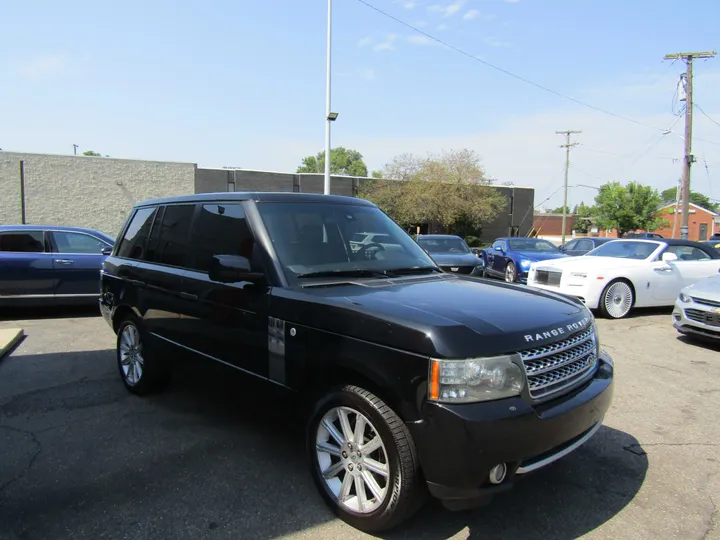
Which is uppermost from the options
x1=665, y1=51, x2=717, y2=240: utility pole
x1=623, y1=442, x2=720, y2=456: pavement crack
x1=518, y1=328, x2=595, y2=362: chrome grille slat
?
x1=665, y1=51, x2=717, y2=240: utility pole

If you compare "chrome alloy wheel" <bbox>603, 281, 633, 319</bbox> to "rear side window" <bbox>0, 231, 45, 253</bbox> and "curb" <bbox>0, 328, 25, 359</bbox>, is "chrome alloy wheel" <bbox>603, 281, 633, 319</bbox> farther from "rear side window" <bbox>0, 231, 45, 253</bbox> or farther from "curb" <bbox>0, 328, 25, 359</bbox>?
"rear side window" <bbox>0, 231, 45, 253</bbox>

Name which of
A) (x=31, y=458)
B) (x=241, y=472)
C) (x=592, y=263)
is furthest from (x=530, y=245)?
(x=31, y=458)

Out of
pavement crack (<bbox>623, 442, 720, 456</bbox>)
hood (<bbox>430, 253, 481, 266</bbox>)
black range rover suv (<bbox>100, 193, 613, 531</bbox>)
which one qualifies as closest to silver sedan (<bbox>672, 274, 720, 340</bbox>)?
pavement crack (<bbox>623, 442, 720, 456</bbox>)

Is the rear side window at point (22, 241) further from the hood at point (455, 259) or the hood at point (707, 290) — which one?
the hood at point (707, 290)

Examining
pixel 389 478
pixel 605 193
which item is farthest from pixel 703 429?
pixel 605 193

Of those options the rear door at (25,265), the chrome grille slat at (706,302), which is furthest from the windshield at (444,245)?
the rear door at (25,265)

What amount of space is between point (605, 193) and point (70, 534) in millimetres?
66491

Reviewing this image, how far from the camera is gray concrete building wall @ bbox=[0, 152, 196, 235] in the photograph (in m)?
25.7

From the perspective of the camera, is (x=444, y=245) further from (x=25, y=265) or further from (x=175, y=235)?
(x=175, y=235)

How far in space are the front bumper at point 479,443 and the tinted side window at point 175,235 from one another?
104 inches

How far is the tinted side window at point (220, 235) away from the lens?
140 inches

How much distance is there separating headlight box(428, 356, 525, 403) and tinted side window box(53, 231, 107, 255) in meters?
8.71

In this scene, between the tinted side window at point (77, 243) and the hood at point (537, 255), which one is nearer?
the tinted side window at point (77, 243)

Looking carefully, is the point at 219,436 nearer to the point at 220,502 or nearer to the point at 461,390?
the point at 220,502
